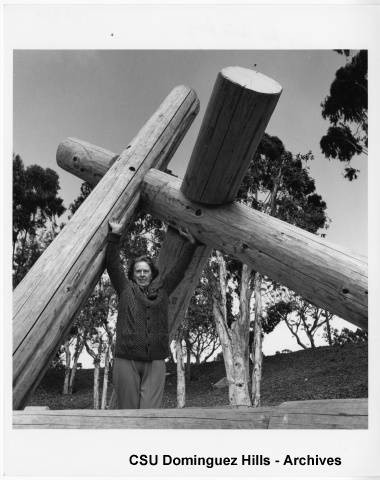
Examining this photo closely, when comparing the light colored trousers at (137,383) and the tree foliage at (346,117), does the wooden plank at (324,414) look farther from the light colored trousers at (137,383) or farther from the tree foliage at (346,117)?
the tree foliage at (346,117)

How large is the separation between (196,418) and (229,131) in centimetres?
163

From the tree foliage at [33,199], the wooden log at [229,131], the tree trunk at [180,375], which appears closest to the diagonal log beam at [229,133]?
the wooden log at [229,131]

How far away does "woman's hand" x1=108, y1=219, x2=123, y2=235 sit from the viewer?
12.8 ft

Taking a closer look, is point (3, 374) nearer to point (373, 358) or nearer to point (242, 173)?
point (242, 173)

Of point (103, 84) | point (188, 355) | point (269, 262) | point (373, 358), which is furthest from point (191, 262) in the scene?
point (188, 355)

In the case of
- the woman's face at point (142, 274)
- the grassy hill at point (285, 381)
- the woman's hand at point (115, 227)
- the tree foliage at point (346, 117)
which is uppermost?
the tree foliage at point (346, 117)

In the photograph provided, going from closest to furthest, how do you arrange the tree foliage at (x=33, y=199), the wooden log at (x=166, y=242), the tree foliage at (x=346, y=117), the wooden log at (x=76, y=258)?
the wooden log at (x=76, y=258)
the wooden log at (x=166, y=242)
the tree foliage at (x=346, y=117)
the tree foliage at (x=33, y=199)

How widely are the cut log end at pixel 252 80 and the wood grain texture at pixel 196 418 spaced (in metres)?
1.66

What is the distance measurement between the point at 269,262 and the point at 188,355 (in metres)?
20.1

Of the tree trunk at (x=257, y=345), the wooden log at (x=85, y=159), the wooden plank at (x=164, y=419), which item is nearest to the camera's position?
the wooden plank at (x=164, y=419)

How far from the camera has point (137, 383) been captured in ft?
12.0

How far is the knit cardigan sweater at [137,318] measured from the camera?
3641mm

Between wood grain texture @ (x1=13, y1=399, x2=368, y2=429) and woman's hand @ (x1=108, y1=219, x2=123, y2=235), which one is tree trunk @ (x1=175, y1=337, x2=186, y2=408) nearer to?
woman's hand @ (x1=108, y1=219, x2=123, y2=235)

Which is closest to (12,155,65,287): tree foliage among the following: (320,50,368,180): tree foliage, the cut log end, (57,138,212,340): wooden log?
(320,50,368,180): tree foliage
